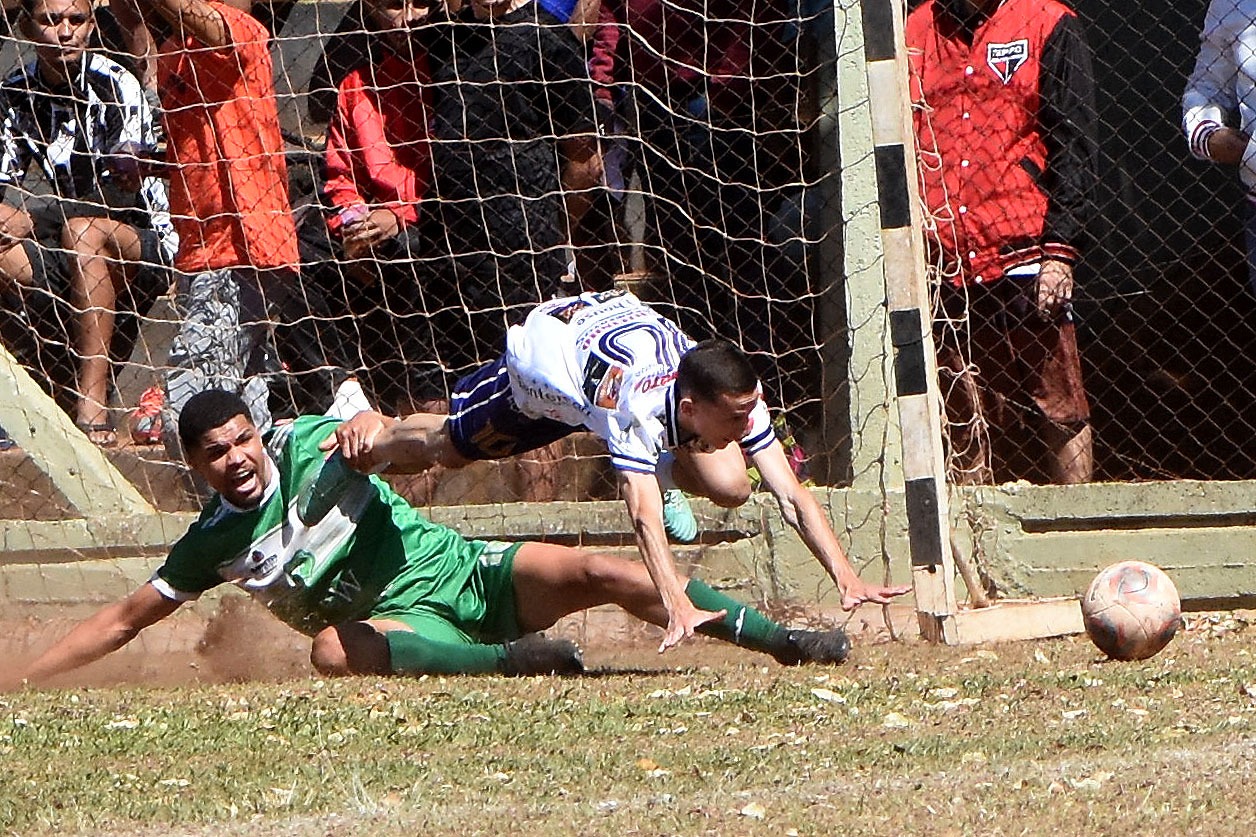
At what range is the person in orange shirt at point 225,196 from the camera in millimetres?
8055

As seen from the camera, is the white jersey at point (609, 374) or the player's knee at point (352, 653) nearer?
the white jersey at point (609, 374)

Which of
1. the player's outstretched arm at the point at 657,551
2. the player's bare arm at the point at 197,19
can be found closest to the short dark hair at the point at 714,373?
the player's outstretched arm at the point at 657,551

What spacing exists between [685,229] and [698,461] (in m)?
1.79

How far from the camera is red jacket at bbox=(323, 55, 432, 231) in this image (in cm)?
810

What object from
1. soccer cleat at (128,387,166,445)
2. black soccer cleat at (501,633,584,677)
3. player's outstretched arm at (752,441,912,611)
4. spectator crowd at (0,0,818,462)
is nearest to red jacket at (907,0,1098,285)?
spectator crowd at (0,0,818,462)

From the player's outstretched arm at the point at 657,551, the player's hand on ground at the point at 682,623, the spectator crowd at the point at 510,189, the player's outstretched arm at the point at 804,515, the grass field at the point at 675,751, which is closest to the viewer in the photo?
the grass field at the point at 675,751

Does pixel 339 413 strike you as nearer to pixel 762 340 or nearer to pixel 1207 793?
pixel 762 340

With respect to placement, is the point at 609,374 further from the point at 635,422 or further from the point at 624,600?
the point at 624,600

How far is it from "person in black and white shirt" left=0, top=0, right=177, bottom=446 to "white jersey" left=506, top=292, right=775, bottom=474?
2.41 metres

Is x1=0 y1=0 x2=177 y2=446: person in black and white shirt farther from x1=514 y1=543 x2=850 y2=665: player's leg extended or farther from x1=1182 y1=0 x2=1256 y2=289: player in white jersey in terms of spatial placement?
x1=1182 y1=0 x2=1256 y2=289: player in white jersey

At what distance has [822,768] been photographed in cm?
477

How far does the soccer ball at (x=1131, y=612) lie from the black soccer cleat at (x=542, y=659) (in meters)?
1.78

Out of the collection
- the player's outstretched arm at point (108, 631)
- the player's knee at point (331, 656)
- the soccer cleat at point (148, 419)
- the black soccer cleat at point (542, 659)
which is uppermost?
the soccer cleat at point (148, 419)

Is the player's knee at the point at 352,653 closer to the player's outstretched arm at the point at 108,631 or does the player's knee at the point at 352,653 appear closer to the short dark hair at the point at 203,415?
the player's outstretched arm at the point at 108,631
